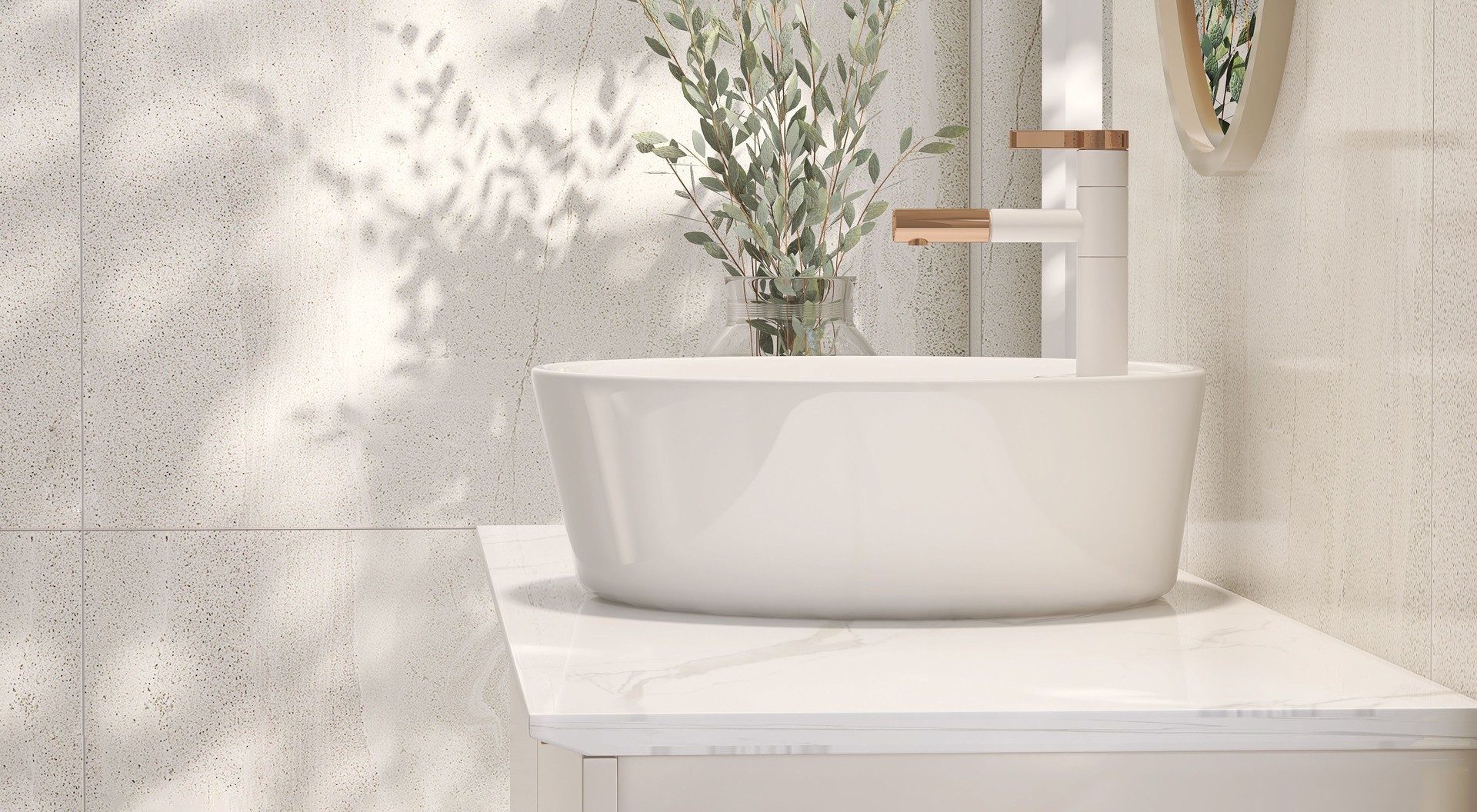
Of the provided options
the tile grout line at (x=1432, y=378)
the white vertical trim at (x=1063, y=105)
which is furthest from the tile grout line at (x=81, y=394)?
the tile grout line at (x=1432, y=378)

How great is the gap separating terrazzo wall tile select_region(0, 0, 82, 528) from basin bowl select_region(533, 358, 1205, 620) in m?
1.22

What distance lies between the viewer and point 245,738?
1.71 meters

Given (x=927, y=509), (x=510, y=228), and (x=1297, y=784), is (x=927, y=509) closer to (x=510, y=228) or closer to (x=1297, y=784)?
(x=1297, y=784)

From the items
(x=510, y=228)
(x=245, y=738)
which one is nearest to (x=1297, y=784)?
(x=510, y=228)

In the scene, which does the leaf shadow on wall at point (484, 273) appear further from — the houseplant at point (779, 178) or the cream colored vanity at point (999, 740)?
the cream colored vanity at point (999, 740)

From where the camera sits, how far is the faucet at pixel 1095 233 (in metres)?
0.79

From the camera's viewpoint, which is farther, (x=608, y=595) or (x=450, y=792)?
(x=450, y=792)

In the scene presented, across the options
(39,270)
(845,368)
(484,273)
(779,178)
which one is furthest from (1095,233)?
(39,270)

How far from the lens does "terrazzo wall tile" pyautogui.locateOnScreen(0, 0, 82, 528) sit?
5.45 feet

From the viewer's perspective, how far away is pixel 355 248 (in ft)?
5.54

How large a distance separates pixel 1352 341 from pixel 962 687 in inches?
10.8

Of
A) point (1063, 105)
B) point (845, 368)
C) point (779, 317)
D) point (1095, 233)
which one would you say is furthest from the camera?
point (1063, 105)

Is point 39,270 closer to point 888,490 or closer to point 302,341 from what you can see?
point 302,341

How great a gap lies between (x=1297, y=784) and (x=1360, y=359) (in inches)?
8.8
